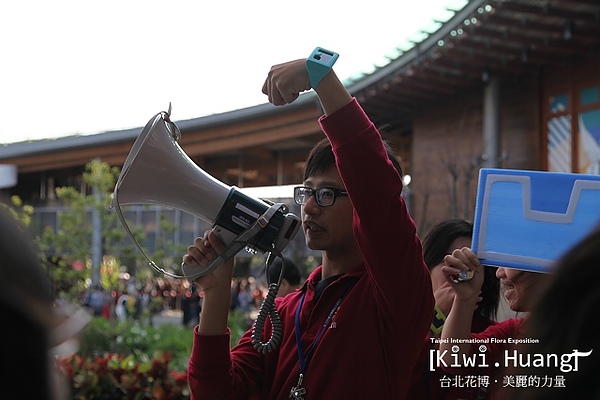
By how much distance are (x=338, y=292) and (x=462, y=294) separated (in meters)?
0.38

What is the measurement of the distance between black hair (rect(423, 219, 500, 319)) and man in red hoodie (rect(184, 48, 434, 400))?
29.9 inches

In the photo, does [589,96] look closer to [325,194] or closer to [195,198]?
[325,194]

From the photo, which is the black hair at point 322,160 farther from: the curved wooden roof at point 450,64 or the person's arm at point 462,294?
the curved wooden roof at point 450,64

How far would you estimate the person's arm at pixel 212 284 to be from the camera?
6.84ft

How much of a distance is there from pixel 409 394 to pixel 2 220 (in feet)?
5.62

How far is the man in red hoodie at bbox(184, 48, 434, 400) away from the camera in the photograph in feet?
5.86

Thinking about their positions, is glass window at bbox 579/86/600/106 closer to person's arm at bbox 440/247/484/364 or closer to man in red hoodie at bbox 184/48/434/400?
person's arm at bbox 440/247/484/364

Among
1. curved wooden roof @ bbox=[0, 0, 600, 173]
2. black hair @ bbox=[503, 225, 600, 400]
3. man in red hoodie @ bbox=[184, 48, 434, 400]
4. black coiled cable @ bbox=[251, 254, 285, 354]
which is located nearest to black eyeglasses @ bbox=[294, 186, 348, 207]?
man in red hoodie @ bbox=[184, 48, 434, 400]

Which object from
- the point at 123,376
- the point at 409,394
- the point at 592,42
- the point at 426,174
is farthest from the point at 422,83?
the point at 409,394

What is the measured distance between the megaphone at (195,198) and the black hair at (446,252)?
893 mm

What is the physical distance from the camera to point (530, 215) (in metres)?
2.02

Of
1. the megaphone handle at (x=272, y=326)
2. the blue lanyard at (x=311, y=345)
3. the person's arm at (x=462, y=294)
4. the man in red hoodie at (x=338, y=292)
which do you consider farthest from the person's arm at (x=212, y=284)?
the person's arm at (x=462, y=294)

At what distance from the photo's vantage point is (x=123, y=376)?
590 cm

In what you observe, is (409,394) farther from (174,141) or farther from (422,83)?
(422,83)
